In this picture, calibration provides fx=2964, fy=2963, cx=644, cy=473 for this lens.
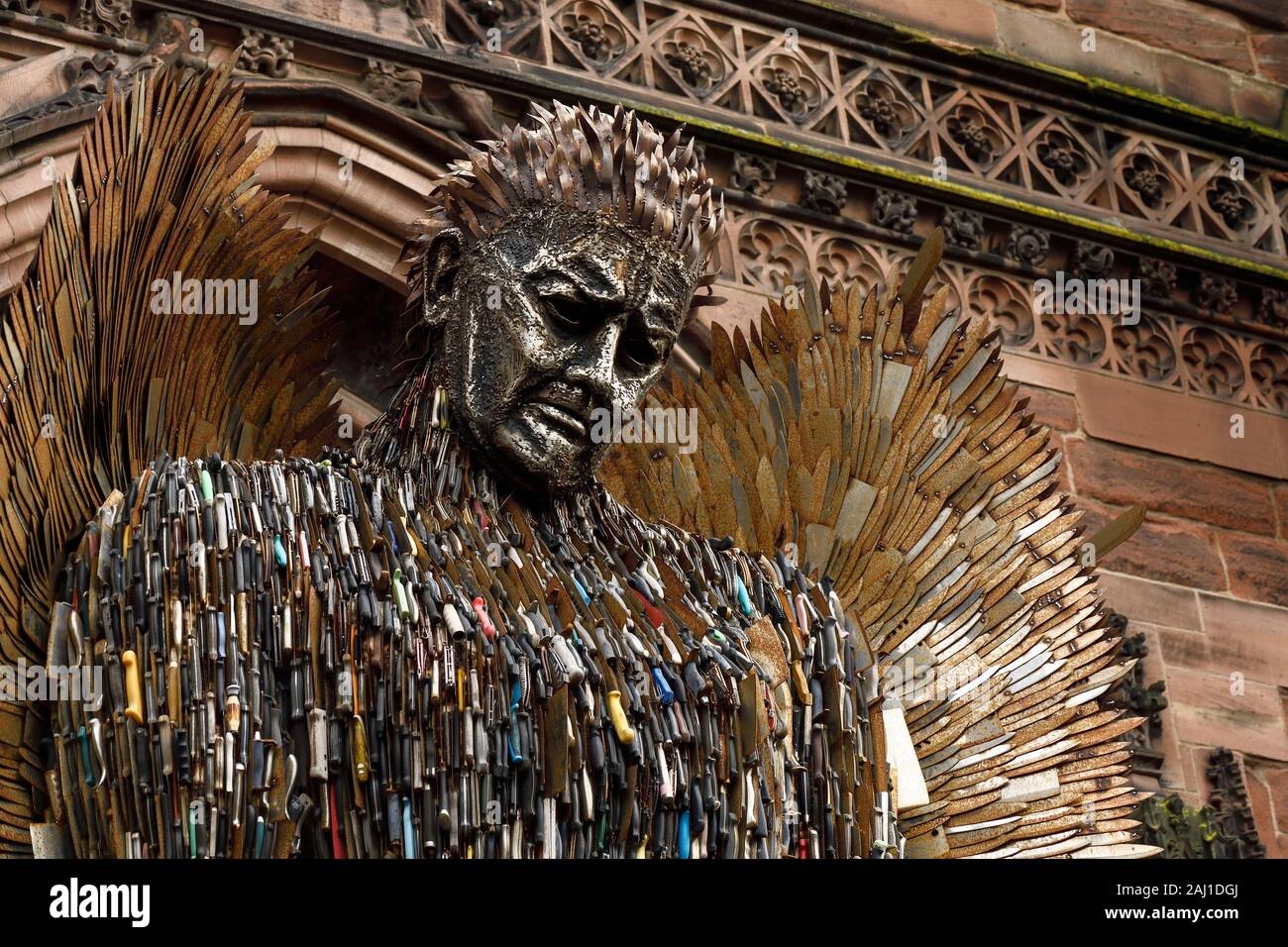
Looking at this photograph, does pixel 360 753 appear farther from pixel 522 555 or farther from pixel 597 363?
pixel 597 363

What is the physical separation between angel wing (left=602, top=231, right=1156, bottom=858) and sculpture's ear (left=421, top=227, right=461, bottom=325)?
785 millimetres

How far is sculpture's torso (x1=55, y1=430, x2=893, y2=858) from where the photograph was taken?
14.5 ft

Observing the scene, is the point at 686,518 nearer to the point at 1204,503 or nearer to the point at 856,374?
the point at 856,374

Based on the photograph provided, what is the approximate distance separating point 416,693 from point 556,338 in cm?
73

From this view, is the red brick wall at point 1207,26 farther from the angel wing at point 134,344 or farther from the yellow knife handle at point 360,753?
the yellow knife handle at point 360,753

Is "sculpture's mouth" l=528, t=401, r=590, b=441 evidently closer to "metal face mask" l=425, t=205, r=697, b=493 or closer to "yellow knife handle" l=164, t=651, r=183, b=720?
"metal face mask" l=425, t=205, r=697, b=493

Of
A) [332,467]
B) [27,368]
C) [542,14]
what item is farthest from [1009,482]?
[542,14]

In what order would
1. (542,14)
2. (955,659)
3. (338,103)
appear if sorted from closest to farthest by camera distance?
(955,659)
(338,103)
(542,14)

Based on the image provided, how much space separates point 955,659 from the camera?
18.0 feet

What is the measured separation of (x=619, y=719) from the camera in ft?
15.4

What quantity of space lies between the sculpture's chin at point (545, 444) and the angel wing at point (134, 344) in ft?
1.95

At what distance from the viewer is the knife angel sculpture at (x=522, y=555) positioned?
14.7 ft
